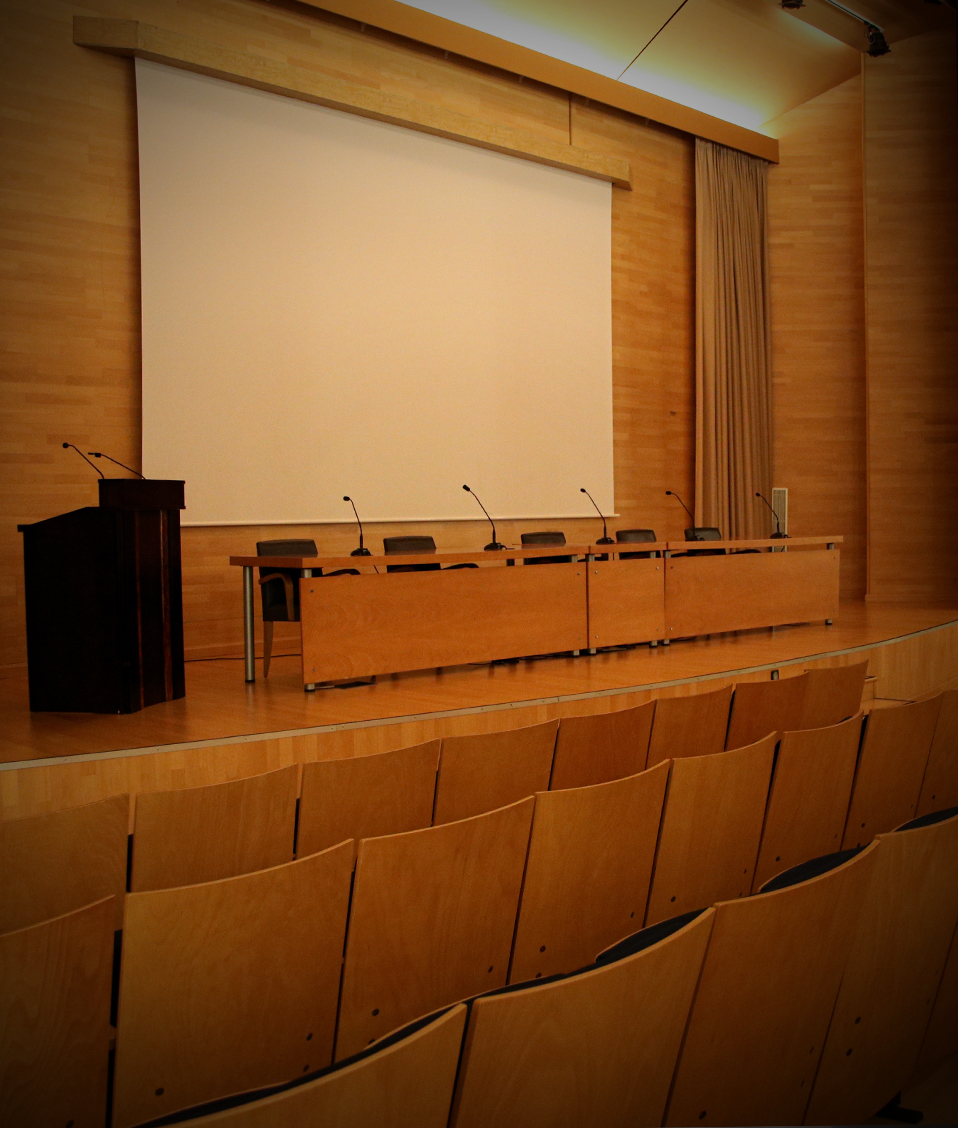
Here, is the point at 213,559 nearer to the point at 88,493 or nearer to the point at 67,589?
the point at 88,493

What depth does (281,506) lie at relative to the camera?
7.07 meters

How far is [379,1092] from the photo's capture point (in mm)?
1027

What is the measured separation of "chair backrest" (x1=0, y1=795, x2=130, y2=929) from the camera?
189 cm

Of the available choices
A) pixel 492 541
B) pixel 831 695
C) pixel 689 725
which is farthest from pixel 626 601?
pixel 689 725

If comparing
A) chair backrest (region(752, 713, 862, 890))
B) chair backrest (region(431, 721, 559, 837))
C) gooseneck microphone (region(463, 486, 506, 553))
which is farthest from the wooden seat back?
gooseneck microphone (region(463, 486, 506, 553))

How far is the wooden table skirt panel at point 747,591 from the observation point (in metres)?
6.22

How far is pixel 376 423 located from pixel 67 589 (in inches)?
143

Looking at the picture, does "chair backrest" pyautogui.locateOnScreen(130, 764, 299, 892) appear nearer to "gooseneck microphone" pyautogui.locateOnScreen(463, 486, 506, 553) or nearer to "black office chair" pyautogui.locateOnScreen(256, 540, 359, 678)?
"black office chair" pyautogui.locateOnScreen(256, 540, 359, 678)

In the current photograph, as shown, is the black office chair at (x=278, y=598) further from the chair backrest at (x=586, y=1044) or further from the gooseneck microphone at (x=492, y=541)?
the chair backrest at (x=586, y=1044)

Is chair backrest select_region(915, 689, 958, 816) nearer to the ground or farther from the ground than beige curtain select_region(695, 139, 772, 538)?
nearer to the ground

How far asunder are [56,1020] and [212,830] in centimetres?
75

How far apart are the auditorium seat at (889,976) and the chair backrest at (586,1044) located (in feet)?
1.29

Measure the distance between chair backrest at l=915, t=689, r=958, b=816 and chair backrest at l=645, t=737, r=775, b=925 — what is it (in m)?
0.91

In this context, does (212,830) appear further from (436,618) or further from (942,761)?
(436,618)
